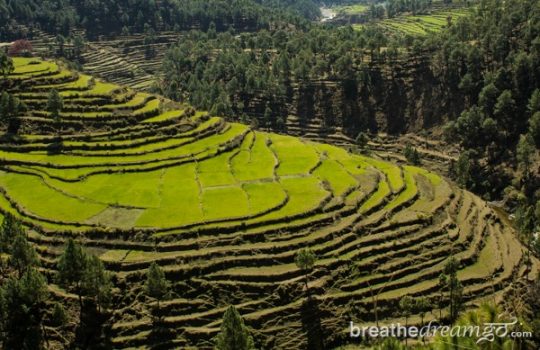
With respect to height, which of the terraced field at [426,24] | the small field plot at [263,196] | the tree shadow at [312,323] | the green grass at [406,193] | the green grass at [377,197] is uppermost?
the terraced field at [426,24]

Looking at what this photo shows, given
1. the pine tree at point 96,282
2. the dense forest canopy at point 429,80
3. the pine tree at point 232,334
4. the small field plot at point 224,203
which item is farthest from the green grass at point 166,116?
the pine tree at point 232,334

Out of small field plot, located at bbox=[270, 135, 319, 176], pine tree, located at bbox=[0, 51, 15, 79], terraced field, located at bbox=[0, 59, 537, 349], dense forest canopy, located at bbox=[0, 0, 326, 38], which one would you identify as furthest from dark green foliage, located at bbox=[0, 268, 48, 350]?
dense forest canopy, located at bbox=[0, 0, 326, 38]

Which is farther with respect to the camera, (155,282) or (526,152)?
(526,152)

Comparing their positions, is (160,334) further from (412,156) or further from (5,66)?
(412,156)

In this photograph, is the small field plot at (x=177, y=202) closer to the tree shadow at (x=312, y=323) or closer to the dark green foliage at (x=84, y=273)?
the dark green foliage at (x=84, y=273)

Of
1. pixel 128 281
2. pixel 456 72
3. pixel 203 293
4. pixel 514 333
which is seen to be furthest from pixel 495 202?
pixel 514 333

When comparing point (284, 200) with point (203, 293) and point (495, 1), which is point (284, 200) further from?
point (495, 1)

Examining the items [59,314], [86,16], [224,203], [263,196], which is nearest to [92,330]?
[59,314]
